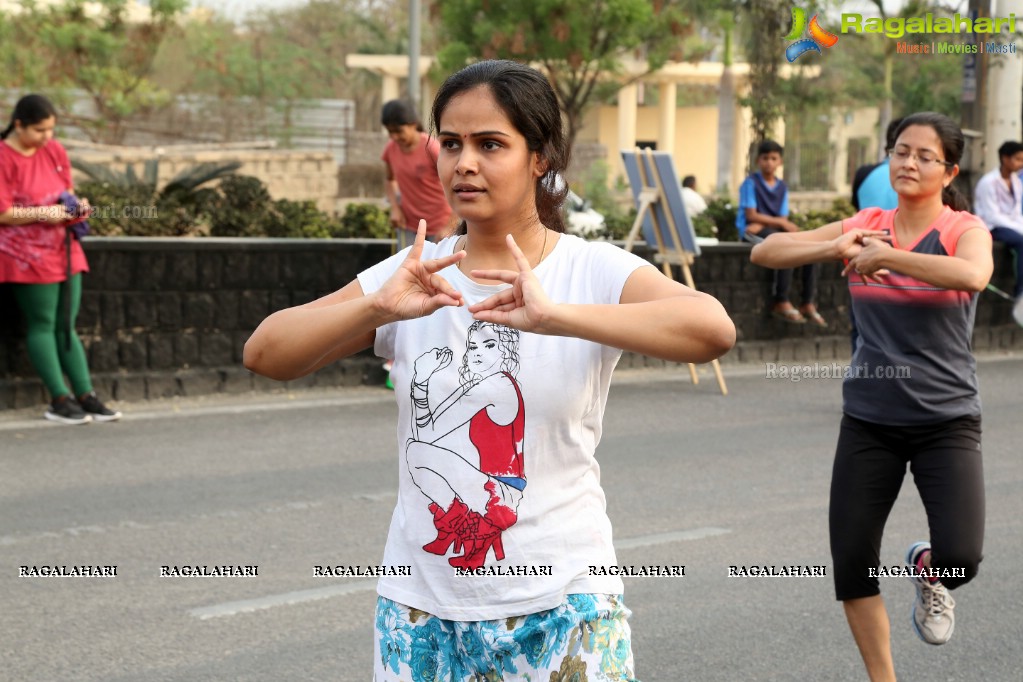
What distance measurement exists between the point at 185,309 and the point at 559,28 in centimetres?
2151

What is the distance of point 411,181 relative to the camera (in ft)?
35.2

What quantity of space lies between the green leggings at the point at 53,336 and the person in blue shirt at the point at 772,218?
6258 millimetres

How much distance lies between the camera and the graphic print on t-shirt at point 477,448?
266 cm

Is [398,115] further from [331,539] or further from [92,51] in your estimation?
[92,51]

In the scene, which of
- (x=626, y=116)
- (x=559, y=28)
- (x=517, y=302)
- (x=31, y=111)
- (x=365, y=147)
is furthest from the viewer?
(x=626, y=116)

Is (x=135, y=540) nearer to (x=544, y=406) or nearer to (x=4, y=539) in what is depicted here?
(x=4, y=539)

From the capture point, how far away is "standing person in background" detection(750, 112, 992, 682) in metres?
4.42

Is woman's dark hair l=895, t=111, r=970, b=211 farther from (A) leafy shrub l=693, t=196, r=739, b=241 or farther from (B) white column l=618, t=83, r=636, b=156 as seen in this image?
(B) white column l=618, t=83, r=636, b=156

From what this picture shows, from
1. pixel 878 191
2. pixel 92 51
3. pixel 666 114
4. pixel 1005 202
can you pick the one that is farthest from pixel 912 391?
pixel 666 114

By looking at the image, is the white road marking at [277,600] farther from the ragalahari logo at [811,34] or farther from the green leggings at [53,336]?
the ragalahari logo at [811,34]

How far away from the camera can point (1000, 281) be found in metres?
14.9

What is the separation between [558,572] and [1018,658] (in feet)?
10.4

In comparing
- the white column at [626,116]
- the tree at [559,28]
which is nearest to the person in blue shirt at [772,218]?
the tree at [559,28]

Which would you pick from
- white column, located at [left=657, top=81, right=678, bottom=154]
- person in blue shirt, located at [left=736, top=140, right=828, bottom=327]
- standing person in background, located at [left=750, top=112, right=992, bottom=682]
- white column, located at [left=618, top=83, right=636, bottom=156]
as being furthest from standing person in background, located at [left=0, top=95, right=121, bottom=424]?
white column, located at [left=657, top=81, right=678, bottom=154]
